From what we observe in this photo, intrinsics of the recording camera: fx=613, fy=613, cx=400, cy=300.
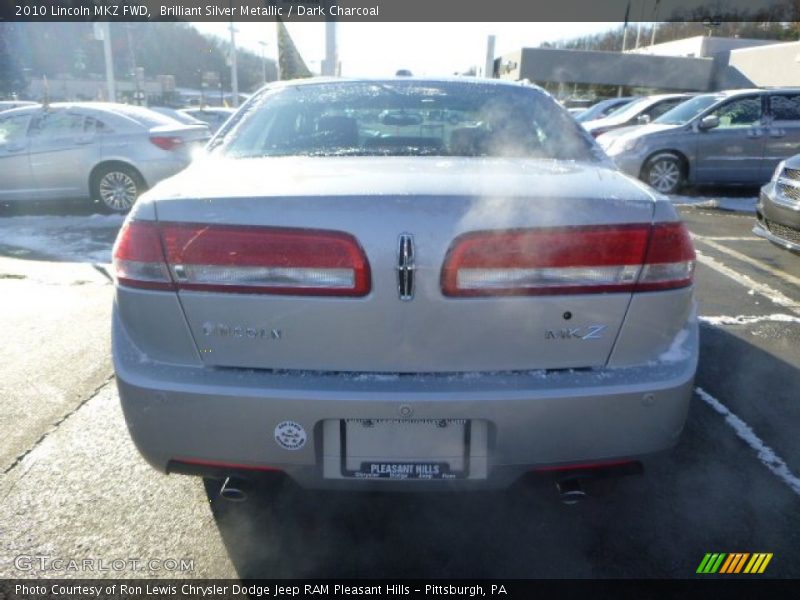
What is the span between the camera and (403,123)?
2.88 meters

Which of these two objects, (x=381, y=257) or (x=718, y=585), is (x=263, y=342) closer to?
(x=381, y=257)

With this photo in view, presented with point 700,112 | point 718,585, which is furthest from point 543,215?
point 700,112

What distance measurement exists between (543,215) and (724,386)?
226cm

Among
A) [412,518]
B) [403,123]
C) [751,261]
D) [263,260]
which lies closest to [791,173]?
[751,261]

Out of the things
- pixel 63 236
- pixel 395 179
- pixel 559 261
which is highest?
pixel 395 179

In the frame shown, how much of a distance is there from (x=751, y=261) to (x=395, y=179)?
17.9ft

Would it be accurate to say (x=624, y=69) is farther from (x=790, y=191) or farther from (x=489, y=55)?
(x=790, y=191)

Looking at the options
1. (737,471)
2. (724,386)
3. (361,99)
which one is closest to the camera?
(737,471)

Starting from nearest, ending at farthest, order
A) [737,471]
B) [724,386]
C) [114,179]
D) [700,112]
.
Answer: [737,471] → [724,386] → [114,179] → [700,112]

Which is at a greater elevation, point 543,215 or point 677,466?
point 543,215

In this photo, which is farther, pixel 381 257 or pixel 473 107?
pixel 473 107

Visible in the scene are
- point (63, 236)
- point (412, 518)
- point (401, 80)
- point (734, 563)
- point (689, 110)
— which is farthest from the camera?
point (689, 110)

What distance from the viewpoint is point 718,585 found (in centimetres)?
204

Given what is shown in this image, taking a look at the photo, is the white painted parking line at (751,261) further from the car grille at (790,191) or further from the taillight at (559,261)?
the taillight at (559,261)
